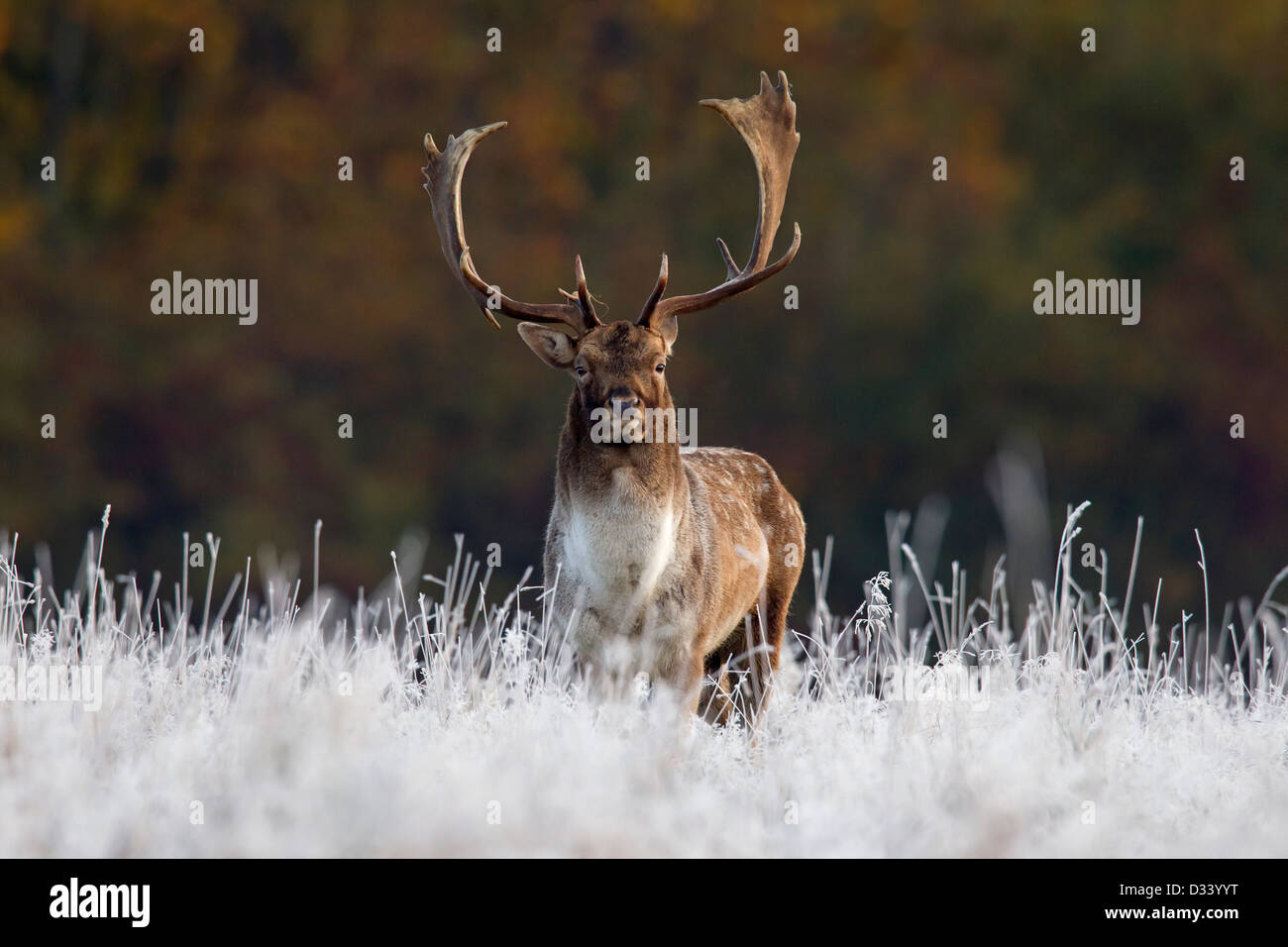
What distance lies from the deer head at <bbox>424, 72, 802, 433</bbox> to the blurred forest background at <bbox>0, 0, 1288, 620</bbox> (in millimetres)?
11908

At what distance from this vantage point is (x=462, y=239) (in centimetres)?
709

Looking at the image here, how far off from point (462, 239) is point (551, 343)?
80cm

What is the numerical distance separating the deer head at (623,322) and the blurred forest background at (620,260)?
11.9 meters

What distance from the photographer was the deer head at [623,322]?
6.26 m

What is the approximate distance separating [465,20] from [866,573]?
947 cm

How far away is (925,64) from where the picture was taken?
23.5 metres

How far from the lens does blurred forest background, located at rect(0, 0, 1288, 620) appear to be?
66.8 feet
